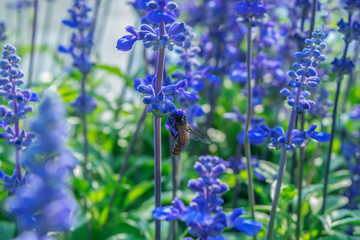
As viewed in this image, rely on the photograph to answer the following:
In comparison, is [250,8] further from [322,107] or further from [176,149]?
[322,107]

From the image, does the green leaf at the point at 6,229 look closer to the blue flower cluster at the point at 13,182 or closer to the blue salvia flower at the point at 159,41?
the blue flower cluster at the point at 13,182

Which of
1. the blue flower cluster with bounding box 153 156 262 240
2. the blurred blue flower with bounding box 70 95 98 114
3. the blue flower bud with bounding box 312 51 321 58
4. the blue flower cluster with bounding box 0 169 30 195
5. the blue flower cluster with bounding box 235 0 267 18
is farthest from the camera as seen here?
the blurred blue flower with bounding box 70 95 98 114

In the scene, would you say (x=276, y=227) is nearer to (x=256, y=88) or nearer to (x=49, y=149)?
(x=256, y=88)

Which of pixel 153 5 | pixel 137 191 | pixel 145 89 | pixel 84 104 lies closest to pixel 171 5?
pixel 153 5

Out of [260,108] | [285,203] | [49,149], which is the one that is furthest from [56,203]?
[260,108]

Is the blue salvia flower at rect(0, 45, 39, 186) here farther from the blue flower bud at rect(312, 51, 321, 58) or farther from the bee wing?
the blue flower bud at rect(312, 51, 321, 58)

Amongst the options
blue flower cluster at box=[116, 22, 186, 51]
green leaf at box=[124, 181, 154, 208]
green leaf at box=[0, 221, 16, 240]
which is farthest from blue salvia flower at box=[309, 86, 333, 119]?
green leaf at box=[0, 221, 16, 240]

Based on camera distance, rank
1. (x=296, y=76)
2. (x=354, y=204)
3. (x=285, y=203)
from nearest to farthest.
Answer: (x=296, y=76)
(x=285, y=203)
(x=354, y=204)
